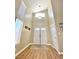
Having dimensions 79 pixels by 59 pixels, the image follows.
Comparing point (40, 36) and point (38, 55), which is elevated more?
point (40, 36)

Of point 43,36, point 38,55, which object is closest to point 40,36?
point 43,36

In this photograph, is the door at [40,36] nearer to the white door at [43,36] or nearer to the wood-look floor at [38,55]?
the white door at [43,36]

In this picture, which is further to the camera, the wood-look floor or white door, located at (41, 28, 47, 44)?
white door, located at (41, 28, 47, 44)

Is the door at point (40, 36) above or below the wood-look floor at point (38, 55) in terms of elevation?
above

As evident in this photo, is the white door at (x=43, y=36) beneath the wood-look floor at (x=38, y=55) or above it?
above

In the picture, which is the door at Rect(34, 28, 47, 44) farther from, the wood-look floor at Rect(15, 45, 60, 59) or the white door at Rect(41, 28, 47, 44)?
the wood-look floor at Rect(15, 45, 60, 59)

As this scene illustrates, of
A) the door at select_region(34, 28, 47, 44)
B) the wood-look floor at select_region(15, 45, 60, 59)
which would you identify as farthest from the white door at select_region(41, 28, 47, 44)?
the wood-look floor at select_region(15, 45, 60, 59)

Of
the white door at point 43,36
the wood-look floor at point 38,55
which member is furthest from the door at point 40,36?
the wood-look floor at point 38,55

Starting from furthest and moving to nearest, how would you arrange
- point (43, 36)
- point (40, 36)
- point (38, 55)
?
point (40, 36) → point (43, 36) → point (38, 55)

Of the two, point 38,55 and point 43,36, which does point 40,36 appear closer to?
point 43,36

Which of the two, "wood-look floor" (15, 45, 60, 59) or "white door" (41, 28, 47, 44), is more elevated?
"white door" (41, 28, 47, 44)

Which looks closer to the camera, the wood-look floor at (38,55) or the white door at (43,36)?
the wood-look floor at (38,55)
